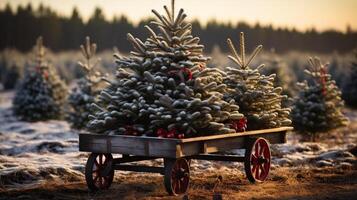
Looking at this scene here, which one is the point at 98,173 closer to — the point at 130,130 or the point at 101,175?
the point at 101,175

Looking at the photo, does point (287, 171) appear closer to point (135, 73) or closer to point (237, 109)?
point (237, 109)

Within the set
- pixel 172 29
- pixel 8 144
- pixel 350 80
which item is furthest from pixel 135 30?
pixel 172 29

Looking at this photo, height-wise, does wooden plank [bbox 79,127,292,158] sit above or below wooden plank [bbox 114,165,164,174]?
above

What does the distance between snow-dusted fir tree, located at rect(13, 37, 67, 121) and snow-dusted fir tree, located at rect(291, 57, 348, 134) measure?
11629mm

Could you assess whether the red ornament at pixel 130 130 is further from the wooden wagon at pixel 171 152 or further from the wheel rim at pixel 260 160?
the wheel rim at pixel 260 160

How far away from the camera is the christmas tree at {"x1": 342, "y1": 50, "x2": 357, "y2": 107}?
38.7 m

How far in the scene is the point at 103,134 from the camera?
1098 centimetres

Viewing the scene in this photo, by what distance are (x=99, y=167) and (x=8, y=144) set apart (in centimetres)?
886

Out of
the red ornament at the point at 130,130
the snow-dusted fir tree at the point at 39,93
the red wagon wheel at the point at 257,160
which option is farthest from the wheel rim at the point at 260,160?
the snow-dusted fir tree at the point at 39,93

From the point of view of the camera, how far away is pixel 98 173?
11.2 meters

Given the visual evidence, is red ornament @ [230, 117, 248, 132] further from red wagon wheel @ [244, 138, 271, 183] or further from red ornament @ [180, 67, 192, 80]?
red ornament @ [180, 67, 192, 80]

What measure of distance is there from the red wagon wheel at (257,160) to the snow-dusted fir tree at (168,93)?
2.21ft

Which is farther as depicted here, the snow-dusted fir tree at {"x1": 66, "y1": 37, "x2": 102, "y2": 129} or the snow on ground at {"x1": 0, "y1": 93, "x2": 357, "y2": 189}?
the snow-dusted fir tree at {"x1": 66, "y1": 37, "x2": 102, "y2": 129}

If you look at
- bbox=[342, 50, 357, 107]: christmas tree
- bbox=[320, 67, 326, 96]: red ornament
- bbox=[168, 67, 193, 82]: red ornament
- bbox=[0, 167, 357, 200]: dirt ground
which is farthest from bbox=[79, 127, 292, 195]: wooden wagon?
bbox=[342, 50, 357, 107]: christmas tree
